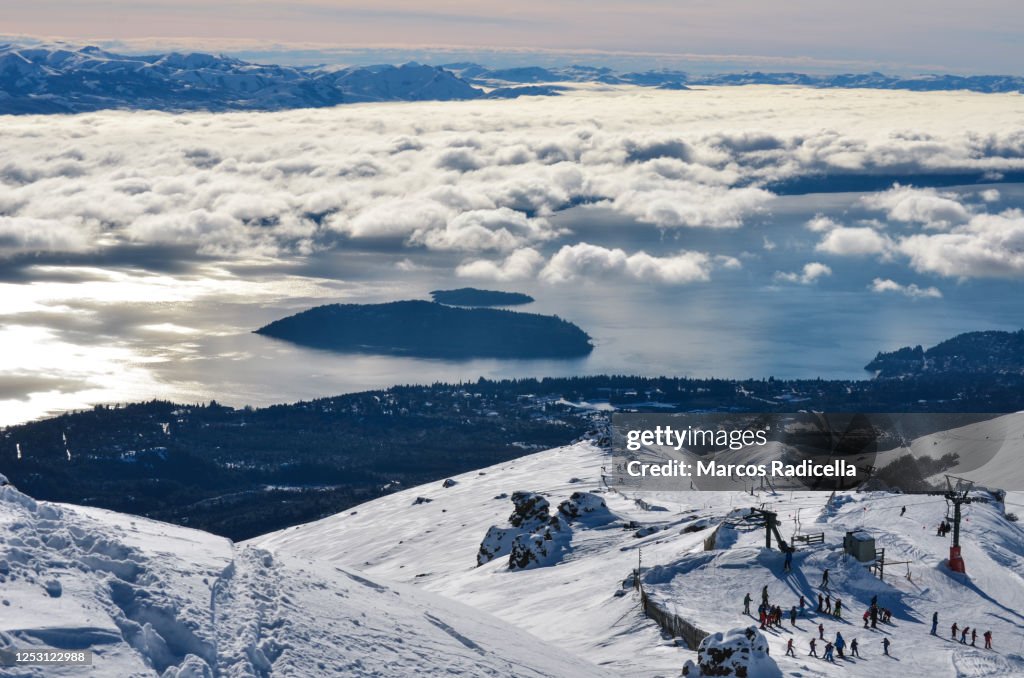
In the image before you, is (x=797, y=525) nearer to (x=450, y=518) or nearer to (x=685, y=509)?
(x=685, y=509)

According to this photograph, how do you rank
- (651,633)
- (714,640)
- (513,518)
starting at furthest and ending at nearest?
(513,518)
(651,633)
(714,640)

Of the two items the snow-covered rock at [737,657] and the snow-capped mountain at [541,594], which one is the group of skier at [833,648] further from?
the snow-covered rock at [737,657]

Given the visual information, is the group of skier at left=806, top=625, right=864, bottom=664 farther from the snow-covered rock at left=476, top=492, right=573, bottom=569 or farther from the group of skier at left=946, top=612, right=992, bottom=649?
the snow-covered rock at left=476, top=492, right=573, bottom=569

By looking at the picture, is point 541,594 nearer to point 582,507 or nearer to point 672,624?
point 672,624

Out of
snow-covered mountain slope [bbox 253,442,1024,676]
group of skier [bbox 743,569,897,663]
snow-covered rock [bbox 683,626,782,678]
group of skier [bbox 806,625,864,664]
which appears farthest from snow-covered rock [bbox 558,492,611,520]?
snow-covered rock [bbox 683,626,782,678]

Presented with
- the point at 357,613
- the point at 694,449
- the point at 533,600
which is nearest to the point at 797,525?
the point at 533,600

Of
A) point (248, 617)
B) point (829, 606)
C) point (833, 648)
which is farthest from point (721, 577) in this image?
point (248, 617)
